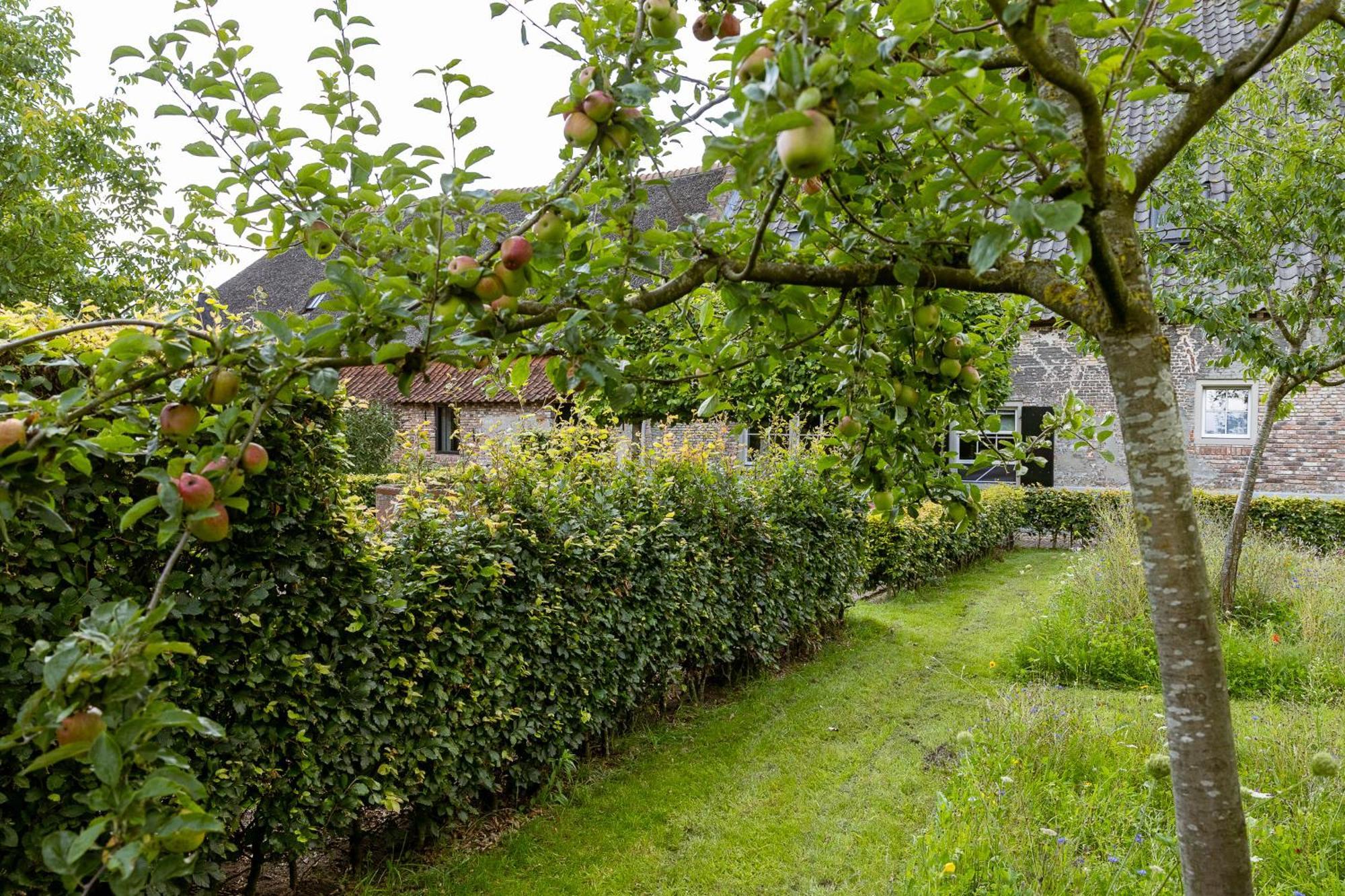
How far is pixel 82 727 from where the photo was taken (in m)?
0.83

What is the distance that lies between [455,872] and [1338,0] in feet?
13.8

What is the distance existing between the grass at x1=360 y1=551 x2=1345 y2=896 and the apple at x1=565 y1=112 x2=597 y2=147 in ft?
9.25

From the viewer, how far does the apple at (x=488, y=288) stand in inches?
47.7

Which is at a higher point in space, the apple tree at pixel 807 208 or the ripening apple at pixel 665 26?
the ripening apple at pixel 665 26

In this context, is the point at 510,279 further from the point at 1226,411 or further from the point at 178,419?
the point at 1226,411

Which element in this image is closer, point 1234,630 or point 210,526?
point 210,526

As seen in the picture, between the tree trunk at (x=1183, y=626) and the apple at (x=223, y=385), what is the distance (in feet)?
A: 5.26

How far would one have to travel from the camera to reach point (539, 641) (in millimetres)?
3955

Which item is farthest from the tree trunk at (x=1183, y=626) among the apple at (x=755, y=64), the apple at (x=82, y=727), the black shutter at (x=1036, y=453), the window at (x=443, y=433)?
the window at (x=443, y=433)

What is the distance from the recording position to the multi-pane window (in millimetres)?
13211

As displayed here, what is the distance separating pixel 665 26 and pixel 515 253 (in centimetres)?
60

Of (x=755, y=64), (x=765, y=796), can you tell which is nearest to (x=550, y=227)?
(x=755, y=64)

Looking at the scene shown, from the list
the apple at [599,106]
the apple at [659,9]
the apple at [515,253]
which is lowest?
the apple at [515,253]

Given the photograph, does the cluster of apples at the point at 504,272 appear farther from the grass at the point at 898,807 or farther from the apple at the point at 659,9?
the grass at the point at 898,807
